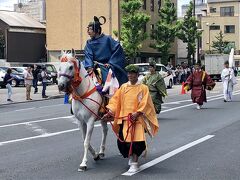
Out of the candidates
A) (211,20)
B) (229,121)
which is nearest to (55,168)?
→ (229,121)

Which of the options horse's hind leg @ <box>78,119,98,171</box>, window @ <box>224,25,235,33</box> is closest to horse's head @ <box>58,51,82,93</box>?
horse's hind leg @ <box>78,119,98,171</box>

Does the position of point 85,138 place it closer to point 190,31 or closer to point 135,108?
point 135,108

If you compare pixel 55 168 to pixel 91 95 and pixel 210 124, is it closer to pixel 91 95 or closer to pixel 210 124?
pixel 91 95

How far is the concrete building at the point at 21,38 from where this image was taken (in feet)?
176

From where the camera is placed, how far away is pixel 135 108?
7.72 metres

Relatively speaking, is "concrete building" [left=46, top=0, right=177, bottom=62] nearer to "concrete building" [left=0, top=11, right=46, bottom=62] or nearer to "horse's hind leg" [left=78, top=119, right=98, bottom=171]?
"concrete building" [left=0, top=11, right=46, bottom=62]

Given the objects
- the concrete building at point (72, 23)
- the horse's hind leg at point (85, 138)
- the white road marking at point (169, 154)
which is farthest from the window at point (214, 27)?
the horse's hind leg at point (85, 138)

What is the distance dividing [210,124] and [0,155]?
6707 mm

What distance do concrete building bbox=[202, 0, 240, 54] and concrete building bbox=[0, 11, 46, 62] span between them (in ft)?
131

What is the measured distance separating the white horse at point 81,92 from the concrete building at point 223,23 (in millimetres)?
82679

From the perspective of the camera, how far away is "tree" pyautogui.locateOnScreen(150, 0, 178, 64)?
164 ft

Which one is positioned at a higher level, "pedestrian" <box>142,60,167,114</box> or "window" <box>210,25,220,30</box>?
"window" <box>210,25,220,30</box>

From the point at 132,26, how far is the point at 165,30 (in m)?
5.54

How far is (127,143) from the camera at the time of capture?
7.71 meters
